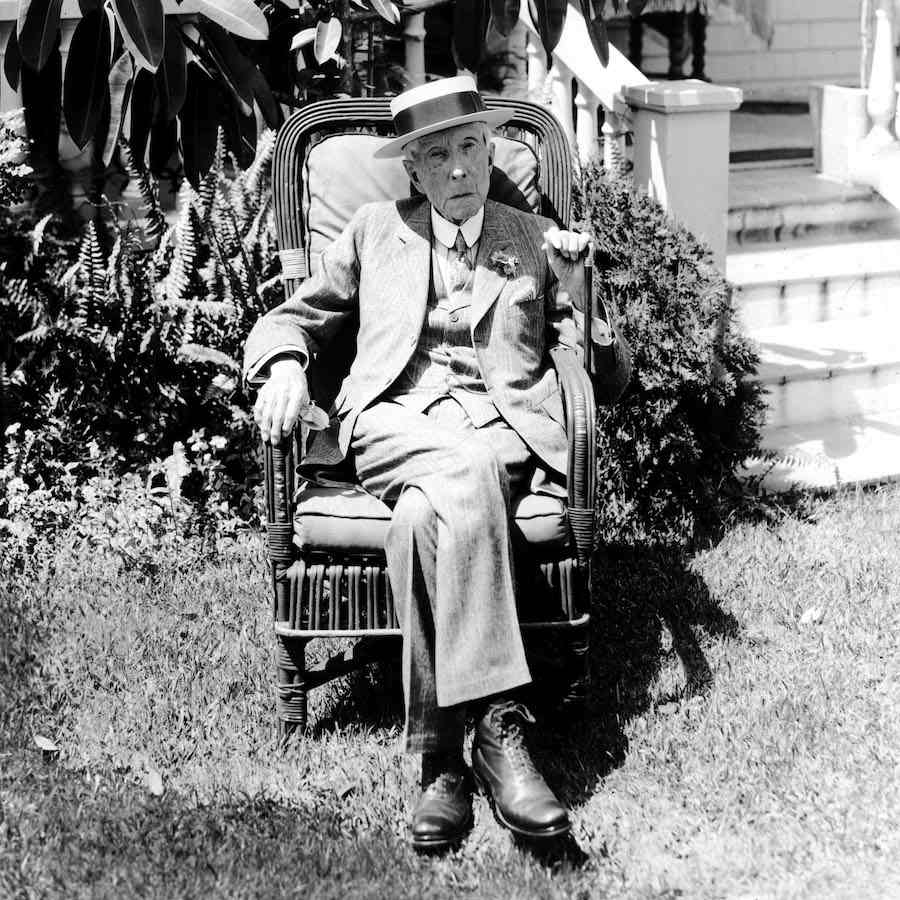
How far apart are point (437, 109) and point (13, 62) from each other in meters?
1.26

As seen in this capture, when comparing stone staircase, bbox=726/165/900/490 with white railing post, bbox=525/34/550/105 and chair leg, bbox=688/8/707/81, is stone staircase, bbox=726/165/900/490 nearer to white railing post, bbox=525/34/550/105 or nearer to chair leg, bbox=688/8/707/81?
white railing post, bbox=525/34/550/105

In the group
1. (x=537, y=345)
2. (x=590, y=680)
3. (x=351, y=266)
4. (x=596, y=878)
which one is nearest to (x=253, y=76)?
(x=351, y=266)

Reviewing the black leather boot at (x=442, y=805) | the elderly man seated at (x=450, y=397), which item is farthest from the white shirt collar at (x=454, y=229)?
the black leather boot at (x=442, y=805)

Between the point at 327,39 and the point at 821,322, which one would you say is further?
the point at 821,322

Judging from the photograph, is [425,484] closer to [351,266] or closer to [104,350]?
[351,266]

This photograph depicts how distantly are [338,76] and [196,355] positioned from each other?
3.67 ft

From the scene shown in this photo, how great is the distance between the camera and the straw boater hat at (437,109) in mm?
3592

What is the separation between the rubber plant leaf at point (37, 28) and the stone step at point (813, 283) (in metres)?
3.28

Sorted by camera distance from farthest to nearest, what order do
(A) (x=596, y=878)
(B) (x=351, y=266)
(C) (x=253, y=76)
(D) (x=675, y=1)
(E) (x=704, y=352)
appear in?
(D) (x=675, y=1), (E) (x=704, y=352), (C) (x=253, y=76), (B) (x=351, y=266), (A) (x=596, y=878)

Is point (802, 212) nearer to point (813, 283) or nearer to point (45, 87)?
point (813, 283)

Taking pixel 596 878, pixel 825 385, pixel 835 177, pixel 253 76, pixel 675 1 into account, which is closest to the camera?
pixel 596 878

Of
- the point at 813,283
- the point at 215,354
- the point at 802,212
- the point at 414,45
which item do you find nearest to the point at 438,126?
the point at 215,354

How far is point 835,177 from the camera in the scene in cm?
716

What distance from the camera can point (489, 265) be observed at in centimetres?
379
